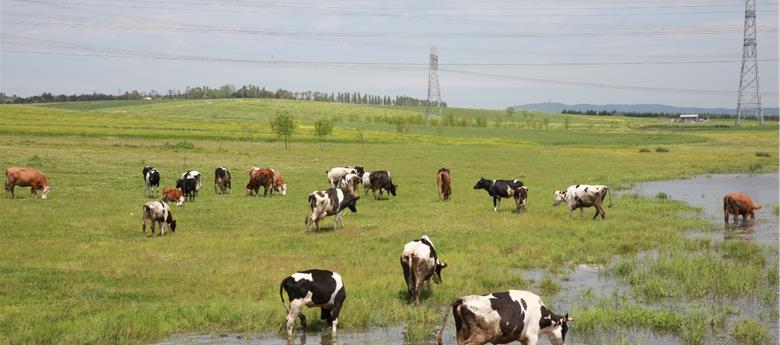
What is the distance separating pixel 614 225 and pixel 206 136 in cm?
7044

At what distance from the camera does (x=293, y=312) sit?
12922 millimetres

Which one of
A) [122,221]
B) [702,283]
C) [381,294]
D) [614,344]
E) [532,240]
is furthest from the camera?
[122,221]

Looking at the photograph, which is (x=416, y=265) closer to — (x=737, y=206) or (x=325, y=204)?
(x=325, y=204)

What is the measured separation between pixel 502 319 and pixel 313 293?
147 inches

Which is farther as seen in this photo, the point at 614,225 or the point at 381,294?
the point at 614,225

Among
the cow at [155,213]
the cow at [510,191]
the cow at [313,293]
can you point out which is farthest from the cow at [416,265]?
the cow at [510,191]

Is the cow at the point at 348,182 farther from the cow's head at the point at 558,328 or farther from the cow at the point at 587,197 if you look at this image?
the cow's head at the point at 558,328

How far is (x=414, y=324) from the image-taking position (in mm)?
13938

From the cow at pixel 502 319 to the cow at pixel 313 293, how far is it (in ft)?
8.82

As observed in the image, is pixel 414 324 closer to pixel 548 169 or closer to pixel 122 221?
pixel 122 221

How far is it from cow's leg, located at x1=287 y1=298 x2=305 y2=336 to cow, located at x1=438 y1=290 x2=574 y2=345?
9.88 feet

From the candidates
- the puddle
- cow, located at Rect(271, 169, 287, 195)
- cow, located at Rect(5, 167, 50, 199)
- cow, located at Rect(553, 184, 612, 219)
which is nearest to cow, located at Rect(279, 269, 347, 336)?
the puddle

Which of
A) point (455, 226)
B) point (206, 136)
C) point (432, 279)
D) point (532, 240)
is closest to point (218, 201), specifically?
point (455, 226)

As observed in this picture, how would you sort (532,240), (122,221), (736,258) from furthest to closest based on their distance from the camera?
1. (122,221)
2. (532,240)
3. (736,258)
